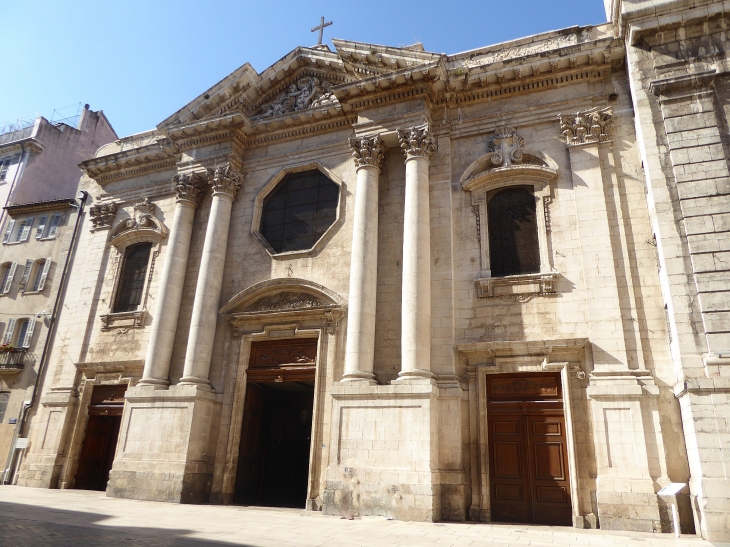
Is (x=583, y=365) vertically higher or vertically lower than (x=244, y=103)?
lower

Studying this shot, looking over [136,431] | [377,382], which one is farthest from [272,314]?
[136,431]

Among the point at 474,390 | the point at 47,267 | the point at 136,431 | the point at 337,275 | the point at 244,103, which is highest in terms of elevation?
the point at 244,103

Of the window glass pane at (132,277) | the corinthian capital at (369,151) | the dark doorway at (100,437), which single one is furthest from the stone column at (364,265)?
the dark doorway at (100,437)

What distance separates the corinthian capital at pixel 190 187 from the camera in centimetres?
1625

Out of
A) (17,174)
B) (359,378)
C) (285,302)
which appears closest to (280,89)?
(285,302)

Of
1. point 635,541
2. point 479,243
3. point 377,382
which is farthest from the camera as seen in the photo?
point 479,243

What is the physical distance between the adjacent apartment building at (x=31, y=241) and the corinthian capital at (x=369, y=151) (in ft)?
38.0

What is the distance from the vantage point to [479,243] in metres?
12.9

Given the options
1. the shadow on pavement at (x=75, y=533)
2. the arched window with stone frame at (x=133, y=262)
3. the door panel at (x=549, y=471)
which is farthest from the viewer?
the arched window with stone frame at (x=133, y=262)

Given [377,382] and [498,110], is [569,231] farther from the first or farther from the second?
[377,382]

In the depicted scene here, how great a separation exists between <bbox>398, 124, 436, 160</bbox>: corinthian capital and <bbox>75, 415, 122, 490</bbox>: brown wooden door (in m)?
11.7

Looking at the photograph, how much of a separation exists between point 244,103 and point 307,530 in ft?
43.0

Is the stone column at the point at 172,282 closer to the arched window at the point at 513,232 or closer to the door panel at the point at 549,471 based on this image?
the arched window at the point at 513,232

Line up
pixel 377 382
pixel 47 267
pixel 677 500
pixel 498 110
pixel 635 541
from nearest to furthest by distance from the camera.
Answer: pixel 635 541 < pixel 677 500 < pixel 377 382 < pixel 498 110 < pixel 47 267
